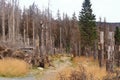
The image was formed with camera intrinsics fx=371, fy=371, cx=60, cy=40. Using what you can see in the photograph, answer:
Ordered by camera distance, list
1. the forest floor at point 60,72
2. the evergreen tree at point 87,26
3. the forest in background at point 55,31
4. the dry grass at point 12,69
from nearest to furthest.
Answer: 1. the forest floor at point 60,72
2. the dry grass at point 12,69
3. the forest in background at point 55,31
4. the evergreen tree at point 87,26

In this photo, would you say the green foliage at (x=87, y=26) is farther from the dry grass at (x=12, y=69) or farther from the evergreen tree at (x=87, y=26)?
the dry grass at (x=12, y=69)

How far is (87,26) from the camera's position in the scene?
6925cm

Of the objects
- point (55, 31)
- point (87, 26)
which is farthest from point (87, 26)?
point (55, 31)

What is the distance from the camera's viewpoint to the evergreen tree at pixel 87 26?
68.1 meters

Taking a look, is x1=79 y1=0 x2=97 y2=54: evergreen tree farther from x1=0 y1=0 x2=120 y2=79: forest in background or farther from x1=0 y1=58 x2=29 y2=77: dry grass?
x1=0 y1=58 x2=29 y2=77: dry grass

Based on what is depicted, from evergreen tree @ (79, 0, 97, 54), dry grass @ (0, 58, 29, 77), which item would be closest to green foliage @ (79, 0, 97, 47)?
evergreen tree @ (79, 0, 97, 54)

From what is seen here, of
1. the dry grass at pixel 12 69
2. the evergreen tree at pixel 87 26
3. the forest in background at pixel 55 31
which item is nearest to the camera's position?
the dry grass at pixel 12 69

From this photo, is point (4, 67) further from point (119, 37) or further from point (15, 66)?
point (119, 37)

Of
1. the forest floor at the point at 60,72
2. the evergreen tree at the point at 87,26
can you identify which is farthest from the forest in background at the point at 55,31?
the forest floor at the point at 60,72

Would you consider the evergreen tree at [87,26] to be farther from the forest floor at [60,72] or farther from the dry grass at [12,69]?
the dry grass at [12,69]

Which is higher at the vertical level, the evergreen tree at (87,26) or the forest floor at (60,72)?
the evergreen tree at (87,26)

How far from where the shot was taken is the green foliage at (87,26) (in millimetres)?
68062

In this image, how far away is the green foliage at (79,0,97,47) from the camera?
68.1 metres

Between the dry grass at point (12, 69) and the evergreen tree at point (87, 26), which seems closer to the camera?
the dry grass at point (12, 69)
